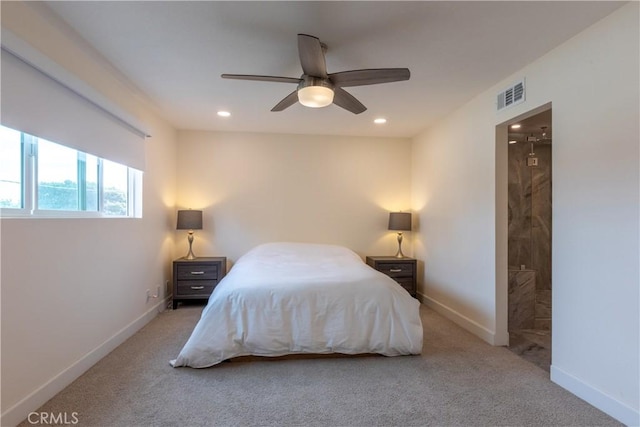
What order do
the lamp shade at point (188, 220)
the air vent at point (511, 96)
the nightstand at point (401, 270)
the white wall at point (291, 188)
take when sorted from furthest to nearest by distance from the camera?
the white wall at point (291, 188) → the nightstand at point (401, 270) → the lamp shade at point (188, 220) → the air vent at point (511, 96)

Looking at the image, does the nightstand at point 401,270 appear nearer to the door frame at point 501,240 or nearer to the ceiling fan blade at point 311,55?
the door frame at point 501,240

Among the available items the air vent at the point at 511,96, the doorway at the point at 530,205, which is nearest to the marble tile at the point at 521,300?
the doorway at the point at 530,205

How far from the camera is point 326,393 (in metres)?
2.03

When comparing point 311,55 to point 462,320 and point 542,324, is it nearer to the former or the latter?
point 462,320

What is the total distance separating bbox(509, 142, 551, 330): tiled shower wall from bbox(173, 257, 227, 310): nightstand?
3.98 meters

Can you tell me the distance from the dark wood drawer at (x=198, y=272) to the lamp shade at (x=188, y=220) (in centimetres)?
48

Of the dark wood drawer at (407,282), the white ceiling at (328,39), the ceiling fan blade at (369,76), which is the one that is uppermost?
the white ceiling at (328,39)

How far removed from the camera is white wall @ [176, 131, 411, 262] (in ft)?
14.2

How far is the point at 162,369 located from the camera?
2.31 metres

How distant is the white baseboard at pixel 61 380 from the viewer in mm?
1678

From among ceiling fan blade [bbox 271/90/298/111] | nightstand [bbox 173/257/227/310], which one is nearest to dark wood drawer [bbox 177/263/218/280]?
nightstand [bbox 173/257/227/310]

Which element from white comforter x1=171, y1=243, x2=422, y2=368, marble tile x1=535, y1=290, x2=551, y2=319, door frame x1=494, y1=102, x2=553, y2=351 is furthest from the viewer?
marble tile x1=535, y1=290, x2=551, y2=319

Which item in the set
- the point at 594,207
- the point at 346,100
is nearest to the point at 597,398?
the point at 594,207

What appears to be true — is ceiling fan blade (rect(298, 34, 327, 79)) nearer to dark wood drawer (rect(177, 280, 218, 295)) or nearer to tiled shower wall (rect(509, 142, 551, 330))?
dark wood drawer (rect(177, 280, 218, 295))
